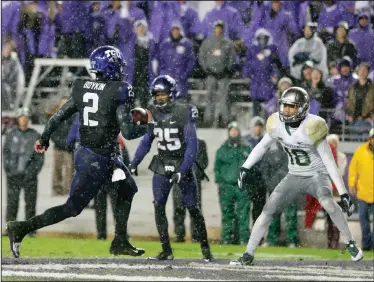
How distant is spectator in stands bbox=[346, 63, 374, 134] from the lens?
15320mm

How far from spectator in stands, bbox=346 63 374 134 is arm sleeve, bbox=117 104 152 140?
568 cm

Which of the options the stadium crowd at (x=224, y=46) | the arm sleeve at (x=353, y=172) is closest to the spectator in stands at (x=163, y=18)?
the stadium crowd at (x=224, y=46)

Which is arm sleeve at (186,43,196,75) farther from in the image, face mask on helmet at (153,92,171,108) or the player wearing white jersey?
the player wearing white jersey

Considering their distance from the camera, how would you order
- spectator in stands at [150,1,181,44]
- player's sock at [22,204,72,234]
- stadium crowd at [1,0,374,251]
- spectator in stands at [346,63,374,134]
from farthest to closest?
spectator in stands at [150,1,181,44] → stadium crowd at [1,0,374,251] → spectator in stands at [346,63,374,134] → player's sock at [22,204,72,234]

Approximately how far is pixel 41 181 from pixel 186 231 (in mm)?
2230

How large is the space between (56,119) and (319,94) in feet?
18.8

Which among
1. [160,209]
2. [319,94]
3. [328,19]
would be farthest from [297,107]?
[328,19]

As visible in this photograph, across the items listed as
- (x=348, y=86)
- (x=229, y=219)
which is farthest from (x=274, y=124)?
(x=348, y=86)

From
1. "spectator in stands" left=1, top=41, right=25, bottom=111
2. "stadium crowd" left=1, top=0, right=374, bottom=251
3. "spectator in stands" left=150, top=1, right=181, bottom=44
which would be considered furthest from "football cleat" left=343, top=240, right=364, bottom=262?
"spectator in stands" left=1, top=41, right=25, bottom=111

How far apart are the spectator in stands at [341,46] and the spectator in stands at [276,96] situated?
3.45 feet

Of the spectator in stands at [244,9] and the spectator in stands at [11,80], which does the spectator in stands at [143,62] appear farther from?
the spectator in stands at [11,80]

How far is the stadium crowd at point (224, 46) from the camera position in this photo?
608 inches

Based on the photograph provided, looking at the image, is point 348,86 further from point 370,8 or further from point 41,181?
point 41,181

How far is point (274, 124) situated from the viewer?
10.6m
